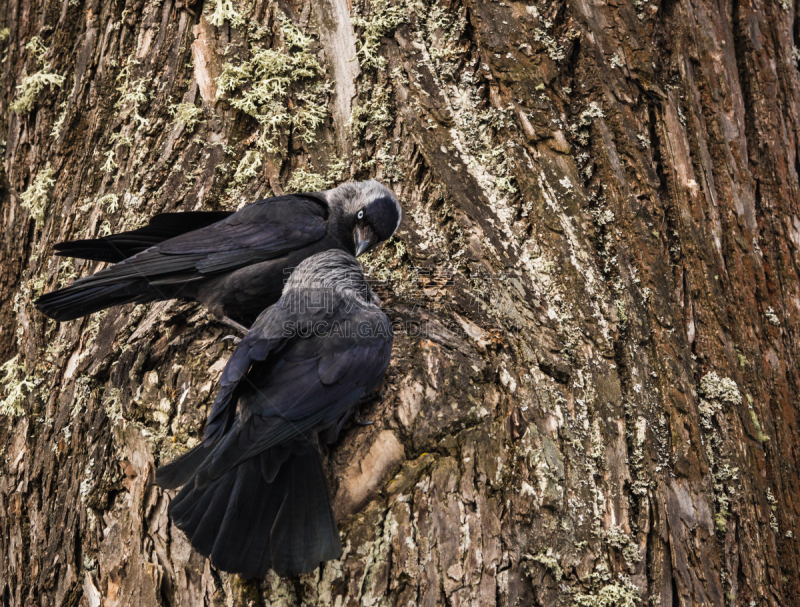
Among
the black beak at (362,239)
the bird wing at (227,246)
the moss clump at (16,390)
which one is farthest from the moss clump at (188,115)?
the moss clump at (16,390)

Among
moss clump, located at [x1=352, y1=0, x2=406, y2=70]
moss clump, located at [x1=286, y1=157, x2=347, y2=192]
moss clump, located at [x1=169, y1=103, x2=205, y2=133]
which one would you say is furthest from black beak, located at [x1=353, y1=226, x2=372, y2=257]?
moss clump, located at [x1=169, y1=103, x2=205, y2=133]

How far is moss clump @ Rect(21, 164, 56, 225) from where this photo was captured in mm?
3572

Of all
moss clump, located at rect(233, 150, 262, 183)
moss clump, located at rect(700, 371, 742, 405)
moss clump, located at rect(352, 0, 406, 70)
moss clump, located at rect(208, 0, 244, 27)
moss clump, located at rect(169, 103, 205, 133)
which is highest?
moss clump, located at rect(208, 0, 244, 27)

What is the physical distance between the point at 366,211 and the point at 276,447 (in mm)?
1363

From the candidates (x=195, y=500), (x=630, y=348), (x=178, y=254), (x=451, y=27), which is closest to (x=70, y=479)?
(x=195, y=500)

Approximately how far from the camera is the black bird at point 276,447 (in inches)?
85.6

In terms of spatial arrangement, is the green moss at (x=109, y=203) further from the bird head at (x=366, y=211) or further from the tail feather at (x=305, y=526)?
the tail feather at (x=305, y=526)

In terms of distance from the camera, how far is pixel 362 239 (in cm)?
336

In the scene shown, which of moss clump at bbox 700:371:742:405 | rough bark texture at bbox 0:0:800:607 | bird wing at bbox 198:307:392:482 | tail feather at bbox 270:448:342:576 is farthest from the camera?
moss clump at bbox 700:371:742:405

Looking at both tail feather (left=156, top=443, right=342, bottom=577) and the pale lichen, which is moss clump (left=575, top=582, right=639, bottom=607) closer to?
tail feather (left=156, top=443, right=342, bottom=577)

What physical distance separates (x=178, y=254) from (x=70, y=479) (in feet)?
3.74

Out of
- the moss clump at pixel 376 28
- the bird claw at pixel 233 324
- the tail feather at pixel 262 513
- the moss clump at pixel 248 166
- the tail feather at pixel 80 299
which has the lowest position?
the tail feather at pixel 262 513

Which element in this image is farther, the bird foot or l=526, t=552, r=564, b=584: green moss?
the bird foot

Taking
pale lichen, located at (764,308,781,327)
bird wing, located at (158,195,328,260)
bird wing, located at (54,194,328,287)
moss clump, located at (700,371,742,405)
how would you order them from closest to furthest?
moss clump, located at (700,371,742,405), bird wing, located at (54,194,328,287), bird wing, located at (158,195,328,260), pale lichen, located at (764,308,781,327)
